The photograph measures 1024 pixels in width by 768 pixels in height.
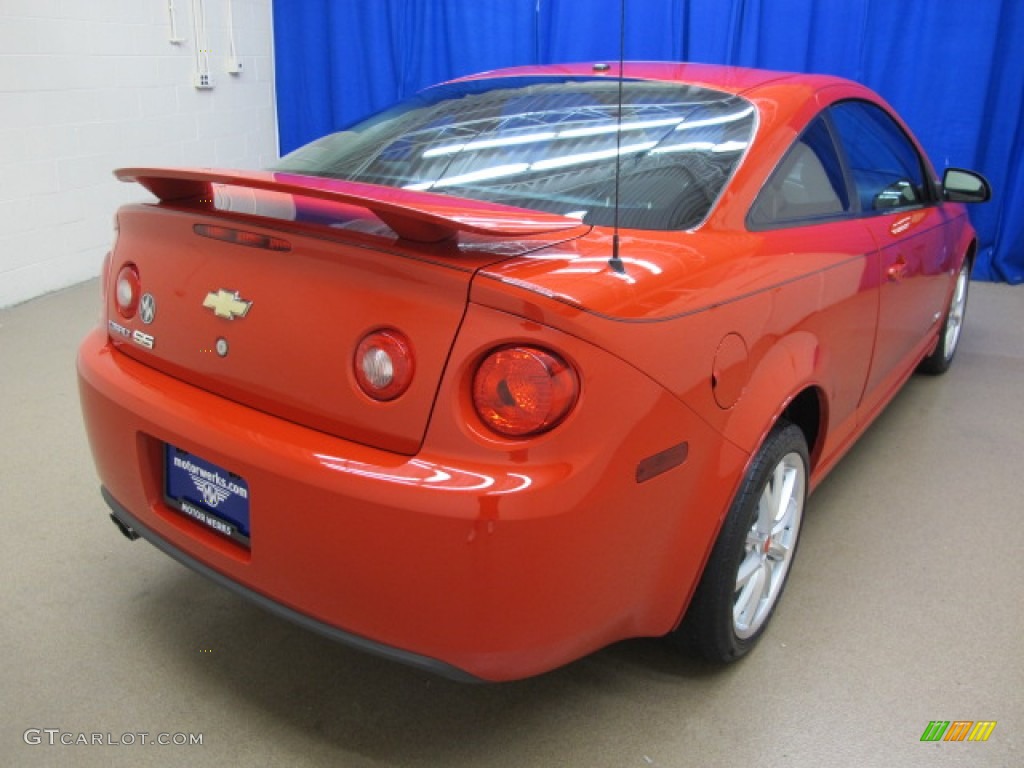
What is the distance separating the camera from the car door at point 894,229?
2.17 metres

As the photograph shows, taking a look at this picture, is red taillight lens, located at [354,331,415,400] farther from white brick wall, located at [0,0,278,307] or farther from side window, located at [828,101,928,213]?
white brick wall, located at [0,0,278,307]

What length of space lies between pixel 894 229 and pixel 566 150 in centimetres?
105

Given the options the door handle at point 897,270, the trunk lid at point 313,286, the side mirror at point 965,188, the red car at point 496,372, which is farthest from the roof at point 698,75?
the side mirror at point 965,188

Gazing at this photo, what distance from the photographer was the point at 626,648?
1.79 m

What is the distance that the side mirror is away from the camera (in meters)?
2.79

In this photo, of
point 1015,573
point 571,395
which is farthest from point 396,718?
point 1015,573

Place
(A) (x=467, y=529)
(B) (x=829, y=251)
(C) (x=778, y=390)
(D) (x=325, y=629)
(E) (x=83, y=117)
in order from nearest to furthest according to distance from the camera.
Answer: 1. (A) (x=467, y=529)
2. (D) (x=325, y=629)
3. (C) (x=778, y=390)
4. (B) (x=829, y=251)
5. (E) (x=83, y=117)

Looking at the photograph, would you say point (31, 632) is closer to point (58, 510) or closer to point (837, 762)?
point (58, 510)

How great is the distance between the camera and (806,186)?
1892mm

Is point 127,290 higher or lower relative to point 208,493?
higher

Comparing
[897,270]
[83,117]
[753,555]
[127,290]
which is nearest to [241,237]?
[127,290]

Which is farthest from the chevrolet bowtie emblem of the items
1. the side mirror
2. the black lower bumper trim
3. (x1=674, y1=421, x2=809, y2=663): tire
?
the side mirror

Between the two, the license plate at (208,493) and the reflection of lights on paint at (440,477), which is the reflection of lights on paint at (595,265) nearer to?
the reflection of lights on paint at (440,477)

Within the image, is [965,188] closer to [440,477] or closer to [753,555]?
[753,555]
